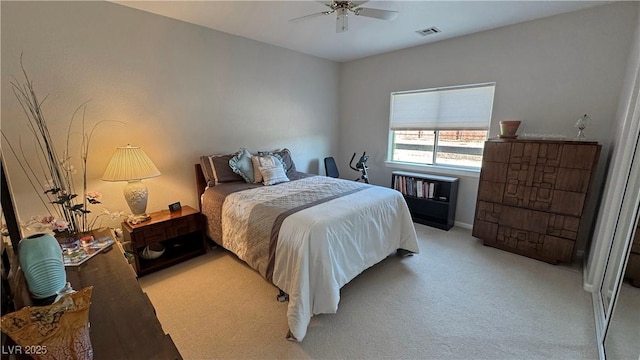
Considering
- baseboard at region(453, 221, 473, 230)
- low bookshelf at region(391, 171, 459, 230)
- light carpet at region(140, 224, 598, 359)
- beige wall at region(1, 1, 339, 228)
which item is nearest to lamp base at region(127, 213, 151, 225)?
beige wall at region(1, 1, 339, 228)

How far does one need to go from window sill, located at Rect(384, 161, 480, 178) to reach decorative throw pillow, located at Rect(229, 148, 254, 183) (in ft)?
7.53

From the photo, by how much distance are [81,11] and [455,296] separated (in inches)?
159

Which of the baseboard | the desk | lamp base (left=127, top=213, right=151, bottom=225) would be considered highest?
the desk

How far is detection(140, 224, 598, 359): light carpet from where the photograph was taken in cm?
168

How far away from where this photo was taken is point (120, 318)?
3.31 feet

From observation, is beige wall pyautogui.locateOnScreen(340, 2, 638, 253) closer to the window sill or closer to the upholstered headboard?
the window sill

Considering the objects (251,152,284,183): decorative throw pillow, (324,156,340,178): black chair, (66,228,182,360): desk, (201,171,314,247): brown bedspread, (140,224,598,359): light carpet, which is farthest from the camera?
(324,156,340,178): black chair

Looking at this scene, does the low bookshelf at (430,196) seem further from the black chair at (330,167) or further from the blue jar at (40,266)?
the blue jar at (40,266)

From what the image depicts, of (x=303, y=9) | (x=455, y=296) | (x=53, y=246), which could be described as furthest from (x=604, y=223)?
(x=53, y=246)

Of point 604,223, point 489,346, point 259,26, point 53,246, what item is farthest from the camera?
point 259,26

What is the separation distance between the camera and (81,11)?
2.24 metres

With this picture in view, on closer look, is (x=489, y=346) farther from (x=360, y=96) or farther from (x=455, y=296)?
(x=360, y=96)

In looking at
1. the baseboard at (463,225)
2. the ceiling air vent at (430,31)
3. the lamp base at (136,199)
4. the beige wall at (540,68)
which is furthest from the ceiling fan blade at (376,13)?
the baseboard at (463,225)

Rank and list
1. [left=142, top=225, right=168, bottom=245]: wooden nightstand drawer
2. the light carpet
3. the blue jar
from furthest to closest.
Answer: [left=142, top=225, right=168, bottom=245]: wooden nightstand drawer, the light carpet, the blue jar
